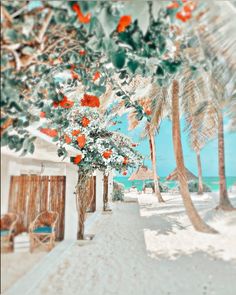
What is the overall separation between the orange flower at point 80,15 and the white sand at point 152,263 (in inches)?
81.1

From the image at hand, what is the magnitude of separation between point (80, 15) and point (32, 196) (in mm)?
1019

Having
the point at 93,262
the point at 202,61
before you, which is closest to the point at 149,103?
the point at 93,262

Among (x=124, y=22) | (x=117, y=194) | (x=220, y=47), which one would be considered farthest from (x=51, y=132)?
(x=117, y=194)

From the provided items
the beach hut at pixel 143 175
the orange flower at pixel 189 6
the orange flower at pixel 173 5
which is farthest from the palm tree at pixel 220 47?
the beach hut at pixel 143 175

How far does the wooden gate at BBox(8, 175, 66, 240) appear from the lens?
1.07 metres

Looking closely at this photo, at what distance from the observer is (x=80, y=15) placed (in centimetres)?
66

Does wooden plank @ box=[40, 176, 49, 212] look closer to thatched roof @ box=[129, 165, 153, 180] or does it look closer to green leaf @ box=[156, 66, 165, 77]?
green leaf @ box=[156, 66, 165, 77]

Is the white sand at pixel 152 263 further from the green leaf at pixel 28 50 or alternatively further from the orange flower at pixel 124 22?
the orange flower at pixel 124 22

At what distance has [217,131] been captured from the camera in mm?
3723

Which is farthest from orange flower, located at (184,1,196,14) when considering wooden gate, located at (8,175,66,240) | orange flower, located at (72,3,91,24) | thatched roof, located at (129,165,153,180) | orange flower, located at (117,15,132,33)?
thatched roof, located at (129,165,153,180)

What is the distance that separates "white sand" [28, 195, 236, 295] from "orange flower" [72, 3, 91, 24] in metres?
2.06

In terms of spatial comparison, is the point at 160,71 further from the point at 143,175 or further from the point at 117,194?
the point at 143,175

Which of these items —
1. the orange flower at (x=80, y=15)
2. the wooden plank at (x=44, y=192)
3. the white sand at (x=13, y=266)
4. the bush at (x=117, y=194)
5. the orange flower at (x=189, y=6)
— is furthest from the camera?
the bush at (x=117, y=194)

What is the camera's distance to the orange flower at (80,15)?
0.65 metres
